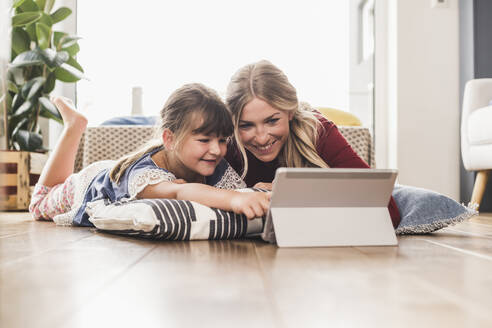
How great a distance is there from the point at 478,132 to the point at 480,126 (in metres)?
0.03

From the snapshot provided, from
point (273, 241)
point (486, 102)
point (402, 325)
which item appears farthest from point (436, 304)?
point (486, 102)

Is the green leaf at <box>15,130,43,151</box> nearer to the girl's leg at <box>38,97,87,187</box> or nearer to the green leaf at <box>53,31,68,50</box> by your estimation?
the green leaf at <box>53,31,68,50</box>

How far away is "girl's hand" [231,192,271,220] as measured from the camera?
1.00m

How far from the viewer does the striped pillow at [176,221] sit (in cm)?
96

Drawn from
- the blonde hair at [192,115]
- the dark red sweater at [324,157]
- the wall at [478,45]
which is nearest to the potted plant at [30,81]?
the blonde hair at [192,115]

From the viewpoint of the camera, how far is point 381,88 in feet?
10.1

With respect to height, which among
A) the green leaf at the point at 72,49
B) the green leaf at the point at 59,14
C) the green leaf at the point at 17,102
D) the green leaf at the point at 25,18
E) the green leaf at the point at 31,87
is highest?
the green leaf at the point at 59,14

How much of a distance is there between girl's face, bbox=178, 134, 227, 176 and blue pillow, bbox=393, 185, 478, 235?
50 cm

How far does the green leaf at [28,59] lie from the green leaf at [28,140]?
0.35 meters

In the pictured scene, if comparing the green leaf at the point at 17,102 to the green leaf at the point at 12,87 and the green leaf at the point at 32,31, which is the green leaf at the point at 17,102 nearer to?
the green leaf at the point at 12,87

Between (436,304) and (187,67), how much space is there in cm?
276

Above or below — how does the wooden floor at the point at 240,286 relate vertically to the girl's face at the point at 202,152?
below

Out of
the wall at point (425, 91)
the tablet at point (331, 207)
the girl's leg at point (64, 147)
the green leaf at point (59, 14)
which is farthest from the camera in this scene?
the wall at point (425, 91)

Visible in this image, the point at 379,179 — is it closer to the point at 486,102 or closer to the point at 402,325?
the point at 402,325
